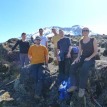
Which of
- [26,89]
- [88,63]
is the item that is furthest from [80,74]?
[26,89]

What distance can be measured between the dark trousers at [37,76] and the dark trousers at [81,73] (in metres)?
2.91

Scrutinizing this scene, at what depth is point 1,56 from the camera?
96.4 ft

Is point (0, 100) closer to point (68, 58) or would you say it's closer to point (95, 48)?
point (68, 58)

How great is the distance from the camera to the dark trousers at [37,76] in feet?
56.0

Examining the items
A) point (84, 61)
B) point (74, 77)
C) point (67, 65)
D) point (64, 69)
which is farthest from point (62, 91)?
point (84, 61)

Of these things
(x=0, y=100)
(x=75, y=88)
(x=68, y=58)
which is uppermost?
(x=68, y=58)

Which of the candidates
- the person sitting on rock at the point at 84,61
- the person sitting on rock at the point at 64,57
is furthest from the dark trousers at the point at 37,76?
the person sitting on rock at the point at 84,61

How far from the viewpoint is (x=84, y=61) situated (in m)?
14.6

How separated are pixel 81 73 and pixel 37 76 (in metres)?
4.11

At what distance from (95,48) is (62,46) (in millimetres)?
3569

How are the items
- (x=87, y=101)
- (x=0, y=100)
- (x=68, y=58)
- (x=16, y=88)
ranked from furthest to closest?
(x=16, y=88) → (x=0, y=100) → (x=68, y=58) → (x=87, y=101)

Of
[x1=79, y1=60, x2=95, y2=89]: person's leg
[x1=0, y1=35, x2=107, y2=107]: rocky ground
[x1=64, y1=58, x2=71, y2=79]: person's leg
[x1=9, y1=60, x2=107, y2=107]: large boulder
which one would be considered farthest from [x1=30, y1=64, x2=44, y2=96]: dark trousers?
[x1=79, y1=60, x2=95, y2=89]: person's leg

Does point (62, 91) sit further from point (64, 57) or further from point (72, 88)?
point (64, 57)

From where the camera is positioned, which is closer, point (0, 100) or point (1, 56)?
point (0, 100)
